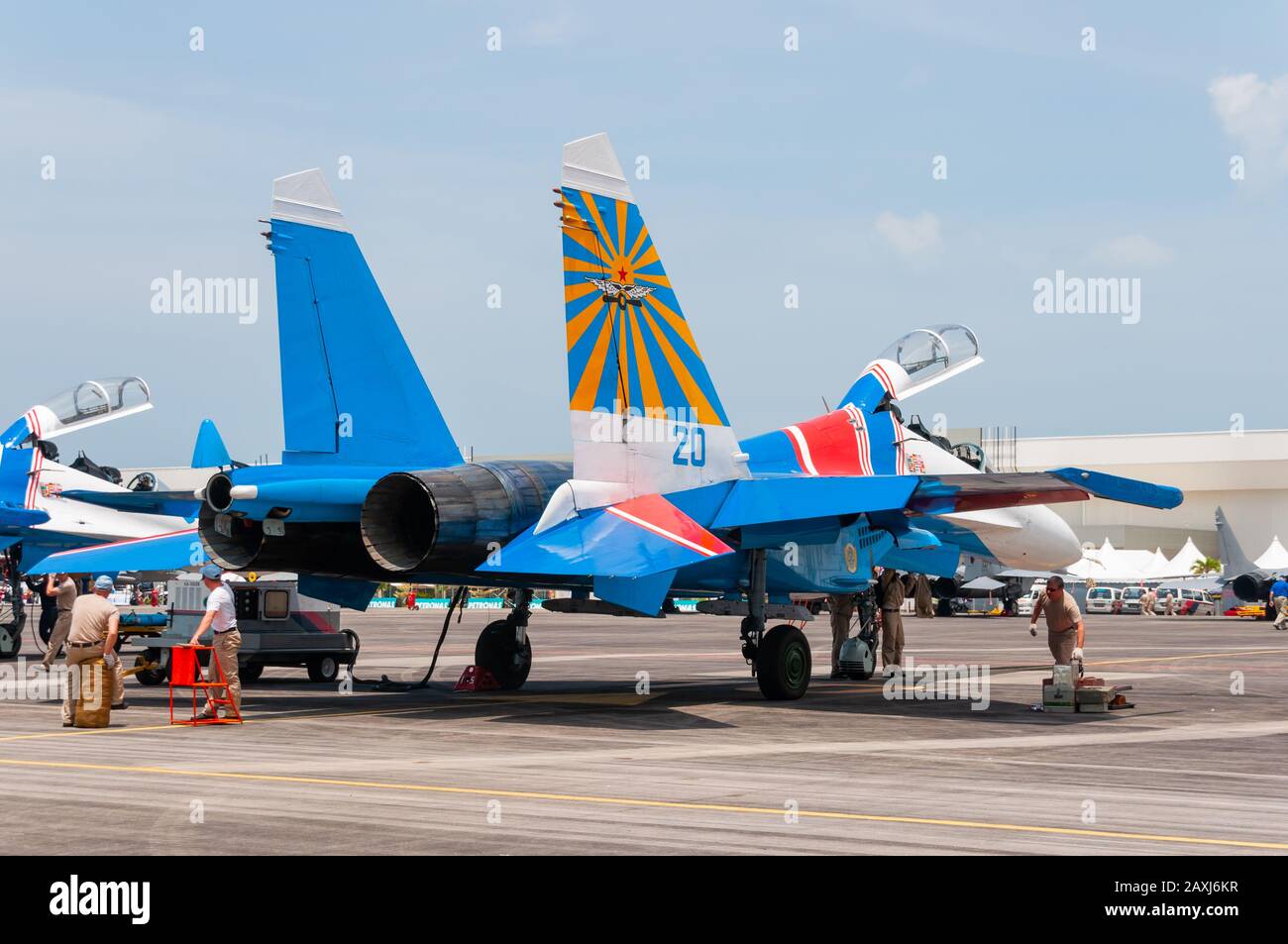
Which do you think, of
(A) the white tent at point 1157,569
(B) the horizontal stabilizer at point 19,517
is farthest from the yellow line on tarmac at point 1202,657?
(A) the white tent at point 1157,569

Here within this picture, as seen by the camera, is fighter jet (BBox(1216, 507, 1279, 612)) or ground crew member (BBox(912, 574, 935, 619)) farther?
fighter jet (BBox(1216, 507, 1279, 612))

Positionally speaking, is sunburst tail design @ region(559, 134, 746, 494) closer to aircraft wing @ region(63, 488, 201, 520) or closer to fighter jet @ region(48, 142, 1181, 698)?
fighter jet @ region(48, 142, 1181, 698)

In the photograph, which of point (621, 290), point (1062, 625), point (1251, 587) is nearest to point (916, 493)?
point (1062, 625)

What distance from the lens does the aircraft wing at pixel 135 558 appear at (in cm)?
1797

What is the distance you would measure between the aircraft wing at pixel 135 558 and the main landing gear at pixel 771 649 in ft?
22.0

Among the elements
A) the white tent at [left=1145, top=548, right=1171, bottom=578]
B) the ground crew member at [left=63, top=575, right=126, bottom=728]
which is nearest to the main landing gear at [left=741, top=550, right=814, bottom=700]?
the ground crew member at [left=63, top=575, right=126, bottom=728]

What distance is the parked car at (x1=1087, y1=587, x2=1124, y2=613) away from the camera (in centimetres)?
6775

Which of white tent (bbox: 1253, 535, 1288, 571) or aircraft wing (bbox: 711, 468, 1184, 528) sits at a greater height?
aircraft wing (bbox: 711, 468, 1184, 528)

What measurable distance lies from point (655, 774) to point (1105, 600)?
61.8 metres

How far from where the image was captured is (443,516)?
14.2 m

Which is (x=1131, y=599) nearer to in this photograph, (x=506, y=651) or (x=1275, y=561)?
(x=1275, y=561)

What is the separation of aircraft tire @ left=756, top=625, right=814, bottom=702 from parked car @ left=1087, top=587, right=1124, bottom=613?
5417cm

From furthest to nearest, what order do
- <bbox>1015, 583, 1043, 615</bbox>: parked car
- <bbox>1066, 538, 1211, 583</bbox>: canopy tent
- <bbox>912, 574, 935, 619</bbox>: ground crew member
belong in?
<bbox>1066, 538, 1211, 583</bbox>: canopy tent → <bbox>1015, 583, 1043, 615</bbox>: parked car → <bbox>912, 574, 935, 619</bbox>: ground crew member
